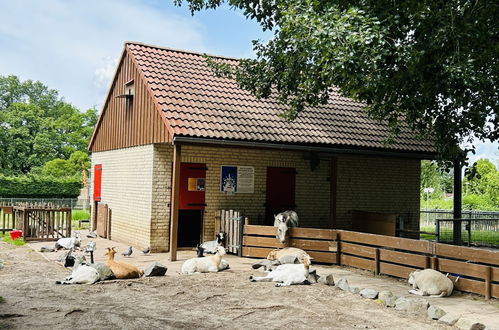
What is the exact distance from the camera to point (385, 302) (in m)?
9.55

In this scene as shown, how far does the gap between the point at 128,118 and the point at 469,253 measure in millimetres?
12176

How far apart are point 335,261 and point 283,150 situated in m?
4.63

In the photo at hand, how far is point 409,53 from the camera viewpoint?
1084cm

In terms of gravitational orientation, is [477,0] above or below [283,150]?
above

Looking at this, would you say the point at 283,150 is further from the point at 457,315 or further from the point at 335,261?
the point at 457,315

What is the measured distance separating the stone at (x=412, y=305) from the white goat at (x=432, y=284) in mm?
1205

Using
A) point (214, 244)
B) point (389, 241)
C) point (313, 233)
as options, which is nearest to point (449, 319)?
point (389, 241)

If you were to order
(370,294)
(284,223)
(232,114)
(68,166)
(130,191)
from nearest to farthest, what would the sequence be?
1. (370,294)
2. (284,223)
3. (232,114)
4. (130,191)
5. (68,166)

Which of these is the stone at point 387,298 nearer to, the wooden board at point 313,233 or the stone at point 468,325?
the stone at point 468,325

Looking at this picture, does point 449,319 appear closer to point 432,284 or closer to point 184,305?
point 432,284

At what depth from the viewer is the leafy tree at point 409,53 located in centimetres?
1048

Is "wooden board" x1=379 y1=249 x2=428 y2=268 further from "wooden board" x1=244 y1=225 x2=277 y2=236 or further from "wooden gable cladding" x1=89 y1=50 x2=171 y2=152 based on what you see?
"wooden gable cladding" x1=89 y1=50 x2=171 y2=152

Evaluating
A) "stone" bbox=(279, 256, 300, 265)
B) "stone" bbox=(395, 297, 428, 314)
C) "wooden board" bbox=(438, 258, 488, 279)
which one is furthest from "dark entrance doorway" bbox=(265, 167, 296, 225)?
"stone" bbox=(395, 297, 428, 314)

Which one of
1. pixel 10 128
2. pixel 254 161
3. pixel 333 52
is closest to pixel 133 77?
pixel 254 161
